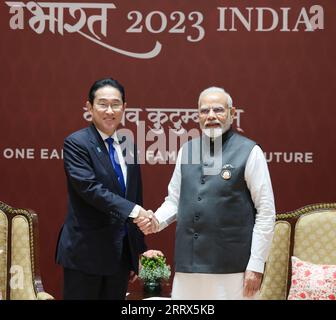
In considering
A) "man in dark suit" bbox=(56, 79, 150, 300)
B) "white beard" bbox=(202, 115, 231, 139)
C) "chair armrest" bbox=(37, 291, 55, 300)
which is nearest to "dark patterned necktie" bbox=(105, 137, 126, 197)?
"man in dark suit" bbox=(56, 79, 150, 300)

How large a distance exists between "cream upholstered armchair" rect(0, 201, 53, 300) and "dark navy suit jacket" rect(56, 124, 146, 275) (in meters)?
0.71

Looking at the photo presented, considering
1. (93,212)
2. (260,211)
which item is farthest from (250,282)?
(93,212)

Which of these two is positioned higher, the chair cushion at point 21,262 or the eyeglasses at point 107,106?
the eyeglasses at point 107,106

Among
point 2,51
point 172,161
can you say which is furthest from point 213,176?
point 2,51

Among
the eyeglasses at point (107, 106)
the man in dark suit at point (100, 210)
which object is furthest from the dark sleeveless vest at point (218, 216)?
the eyeglasses at point (107, 106)

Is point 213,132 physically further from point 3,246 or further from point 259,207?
point 3,246

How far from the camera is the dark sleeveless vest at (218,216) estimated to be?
3.00 meters

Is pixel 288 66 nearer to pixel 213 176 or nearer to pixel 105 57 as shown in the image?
pixel 105 57

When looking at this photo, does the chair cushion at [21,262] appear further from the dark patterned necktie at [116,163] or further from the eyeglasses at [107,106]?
the eyeglasses at [107,106]

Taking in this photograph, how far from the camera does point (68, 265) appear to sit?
321cm

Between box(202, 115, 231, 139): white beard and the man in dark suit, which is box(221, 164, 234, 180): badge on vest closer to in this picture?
box(202, 115, 231, 139): white beard

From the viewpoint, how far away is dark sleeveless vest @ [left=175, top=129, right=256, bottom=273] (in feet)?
9.84

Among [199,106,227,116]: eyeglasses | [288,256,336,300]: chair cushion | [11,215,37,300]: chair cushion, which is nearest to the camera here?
[199,106,227,116]: eyeglasses

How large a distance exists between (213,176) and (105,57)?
6.67 feet
